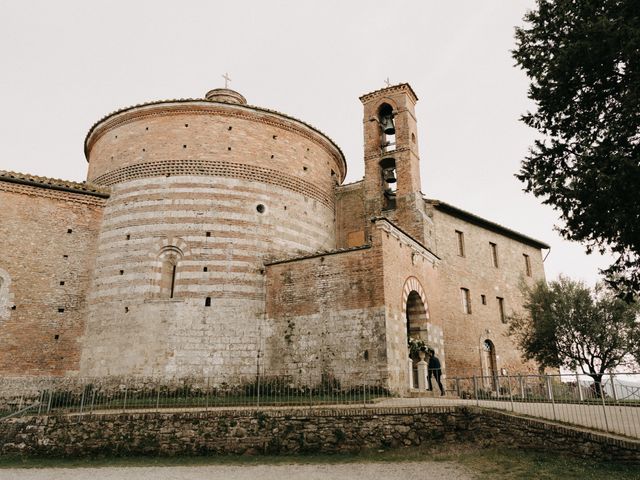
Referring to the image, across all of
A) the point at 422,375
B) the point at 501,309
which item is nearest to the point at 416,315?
the point at 422,375

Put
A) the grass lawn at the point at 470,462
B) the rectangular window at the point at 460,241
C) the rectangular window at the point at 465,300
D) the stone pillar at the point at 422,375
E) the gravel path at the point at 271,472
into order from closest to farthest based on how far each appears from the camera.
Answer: the grass lawn at the point at 470,462 → the gravel path at the point at 271,472 → the stone pillar at the point at 422,375 → the rectangular window at the point at 465,300 → the rectangular window at the point at 460,241

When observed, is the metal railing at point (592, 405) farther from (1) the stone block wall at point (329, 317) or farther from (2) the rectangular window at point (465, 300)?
(2) the rectangular window at point (465, 300)

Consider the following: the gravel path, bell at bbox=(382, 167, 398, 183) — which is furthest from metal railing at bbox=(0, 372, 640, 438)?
bell at bbox=(382, 167, 398, 183)

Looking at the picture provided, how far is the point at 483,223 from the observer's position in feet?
80.6

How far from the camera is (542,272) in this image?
28453 millimetres

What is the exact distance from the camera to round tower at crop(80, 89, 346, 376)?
53.7 ft

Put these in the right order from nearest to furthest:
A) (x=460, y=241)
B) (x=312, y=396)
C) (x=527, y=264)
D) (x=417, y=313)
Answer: (x=312, y=396) < (x=417, y=313) < (x=460, y=241) < (x=527, y=264)

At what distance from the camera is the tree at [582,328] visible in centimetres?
1808

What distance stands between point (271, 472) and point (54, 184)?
14.2 metres

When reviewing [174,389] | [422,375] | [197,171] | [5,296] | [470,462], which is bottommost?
[470,462]

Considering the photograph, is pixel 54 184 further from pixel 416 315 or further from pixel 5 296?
pixel 416 315

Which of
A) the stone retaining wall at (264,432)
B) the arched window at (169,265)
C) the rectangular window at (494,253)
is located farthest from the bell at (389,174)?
the stone retaining wall at (264,432)

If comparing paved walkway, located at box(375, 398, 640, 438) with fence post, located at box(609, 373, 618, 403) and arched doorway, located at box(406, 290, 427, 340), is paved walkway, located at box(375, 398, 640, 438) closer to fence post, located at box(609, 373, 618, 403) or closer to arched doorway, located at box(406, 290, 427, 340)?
fence post, located at box(609, 373, 618, 403)

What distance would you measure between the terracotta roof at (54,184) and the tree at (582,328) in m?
17.9
